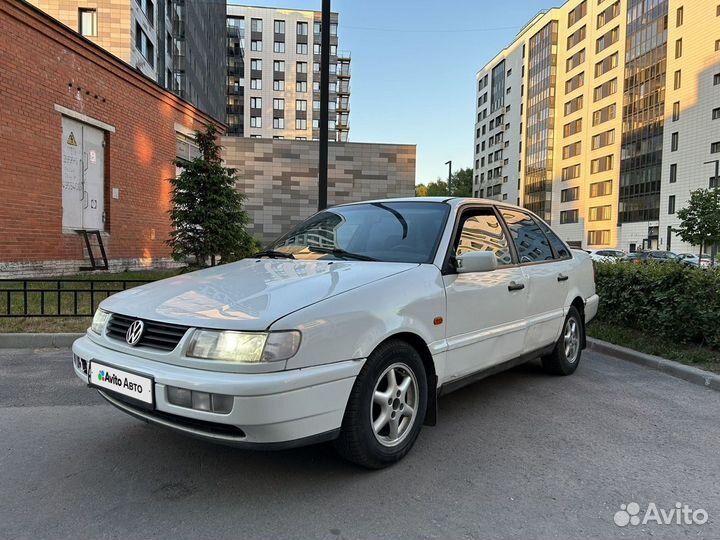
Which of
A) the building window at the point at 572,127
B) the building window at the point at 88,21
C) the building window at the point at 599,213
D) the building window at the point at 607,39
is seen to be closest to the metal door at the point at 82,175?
the building window at the point at 88,21

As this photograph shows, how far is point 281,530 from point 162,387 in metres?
0.89

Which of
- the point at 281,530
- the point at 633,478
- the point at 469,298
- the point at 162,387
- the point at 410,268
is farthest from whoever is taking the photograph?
the point at 469,298

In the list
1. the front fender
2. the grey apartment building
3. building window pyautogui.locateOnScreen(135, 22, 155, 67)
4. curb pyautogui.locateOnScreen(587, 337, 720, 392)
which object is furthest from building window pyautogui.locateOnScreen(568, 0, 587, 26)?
the front fender

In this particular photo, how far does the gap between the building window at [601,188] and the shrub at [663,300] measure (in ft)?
168

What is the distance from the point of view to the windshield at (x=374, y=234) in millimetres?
3469

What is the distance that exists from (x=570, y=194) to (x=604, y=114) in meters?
9.61

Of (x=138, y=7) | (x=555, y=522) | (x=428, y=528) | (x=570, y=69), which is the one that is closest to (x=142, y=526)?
(x=428, y=528)

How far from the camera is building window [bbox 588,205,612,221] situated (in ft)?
174

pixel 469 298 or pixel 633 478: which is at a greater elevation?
pixel 469 298

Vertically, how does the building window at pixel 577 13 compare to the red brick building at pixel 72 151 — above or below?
above

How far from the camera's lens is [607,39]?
53.4 meters

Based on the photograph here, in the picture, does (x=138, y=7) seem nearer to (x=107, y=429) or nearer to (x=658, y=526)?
(x=107, y=429)

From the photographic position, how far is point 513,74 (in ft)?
239

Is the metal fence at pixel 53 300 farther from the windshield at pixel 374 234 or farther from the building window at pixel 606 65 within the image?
the building window at pixel 606 65
